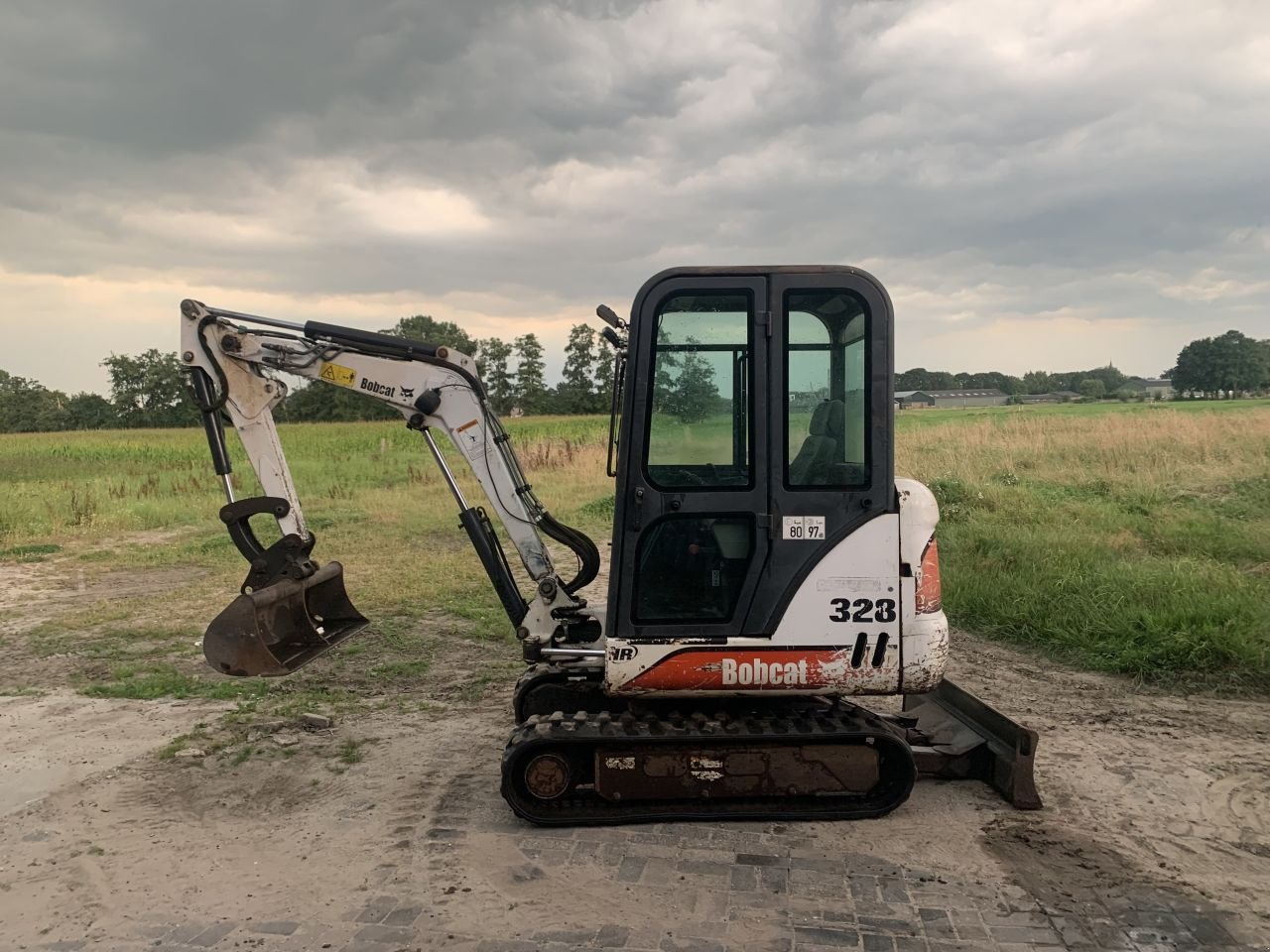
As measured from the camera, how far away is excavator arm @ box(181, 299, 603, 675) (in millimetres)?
4941

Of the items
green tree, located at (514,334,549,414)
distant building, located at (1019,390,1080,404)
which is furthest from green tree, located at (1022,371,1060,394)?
green tree, located at (514,334,549,414)

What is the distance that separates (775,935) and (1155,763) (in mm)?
2977

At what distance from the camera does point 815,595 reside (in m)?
4.32

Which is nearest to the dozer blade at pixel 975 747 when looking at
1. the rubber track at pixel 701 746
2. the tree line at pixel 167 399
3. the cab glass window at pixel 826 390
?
the rubber track at pixel 701 746

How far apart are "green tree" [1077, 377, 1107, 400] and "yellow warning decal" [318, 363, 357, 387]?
97.7 meters

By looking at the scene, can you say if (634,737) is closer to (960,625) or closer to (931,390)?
(960,625)

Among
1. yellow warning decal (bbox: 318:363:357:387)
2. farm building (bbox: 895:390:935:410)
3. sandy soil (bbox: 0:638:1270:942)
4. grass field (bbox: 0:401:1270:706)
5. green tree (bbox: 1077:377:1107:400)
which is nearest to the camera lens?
sandy soil (bbox: 0:638:1270:942)

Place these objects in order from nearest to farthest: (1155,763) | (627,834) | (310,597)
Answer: (627,834)
(1155,763)
(310,597)

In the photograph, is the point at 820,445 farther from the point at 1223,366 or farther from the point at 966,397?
the point at 1223,366

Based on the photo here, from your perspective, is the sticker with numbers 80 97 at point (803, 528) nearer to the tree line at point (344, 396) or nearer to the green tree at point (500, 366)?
the tree line at point (344, 396)

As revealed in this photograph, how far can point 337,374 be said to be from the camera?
16.2 ft

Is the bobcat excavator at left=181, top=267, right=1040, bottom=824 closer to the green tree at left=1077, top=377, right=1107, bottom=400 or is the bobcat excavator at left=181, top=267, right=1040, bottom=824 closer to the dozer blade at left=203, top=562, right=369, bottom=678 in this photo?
the dozer blade at left=203, top=562, right=369, bottom=678

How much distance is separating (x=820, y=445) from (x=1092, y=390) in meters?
102

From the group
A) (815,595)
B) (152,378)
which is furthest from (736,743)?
(152,378)
